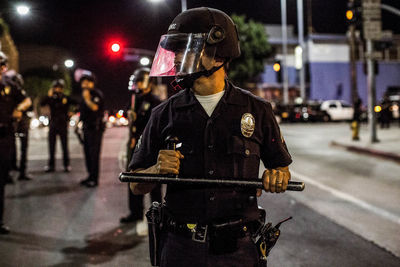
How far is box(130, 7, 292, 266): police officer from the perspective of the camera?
7.13 ft

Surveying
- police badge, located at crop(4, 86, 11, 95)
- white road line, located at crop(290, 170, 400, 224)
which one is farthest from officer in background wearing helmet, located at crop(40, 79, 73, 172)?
white road line, located at crop(290, 170, 400, 224)

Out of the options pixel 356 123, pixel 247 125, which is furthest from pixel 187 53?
pixel 356 123

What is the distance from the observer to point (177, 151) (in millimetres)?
2119

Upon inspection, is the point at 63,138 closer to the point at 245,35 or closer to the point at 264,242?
the point at 264,242

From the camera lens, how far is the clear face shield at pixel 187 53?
7.31 feet

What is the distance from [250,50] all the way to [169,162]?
46780mm

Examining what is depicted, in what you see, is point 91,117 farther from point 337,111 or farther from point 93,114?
point 337,111

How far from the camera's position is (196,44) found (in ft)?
7.41

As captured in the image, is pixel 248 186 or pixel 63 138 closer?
pixel 248 186

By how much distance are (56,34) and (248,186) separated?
5995 centimetres

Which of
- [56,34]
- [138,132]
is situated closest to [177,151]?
[138,132]

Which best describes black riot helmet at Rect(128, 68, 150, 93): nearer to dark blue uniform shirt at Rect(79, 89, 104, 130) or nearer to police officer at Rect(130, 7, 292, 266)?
dark blue uniform shirt at Rect(79, 89, 104, 130)

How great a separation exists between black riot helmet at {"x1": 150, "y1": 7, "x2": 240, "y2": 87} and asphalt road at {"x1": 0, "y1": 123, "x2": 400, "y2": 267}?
2607 mm

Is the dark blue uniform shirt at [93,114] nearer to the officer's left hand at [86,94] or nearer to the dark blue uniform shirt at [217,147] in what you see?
the officer's left hand at [86,94]
